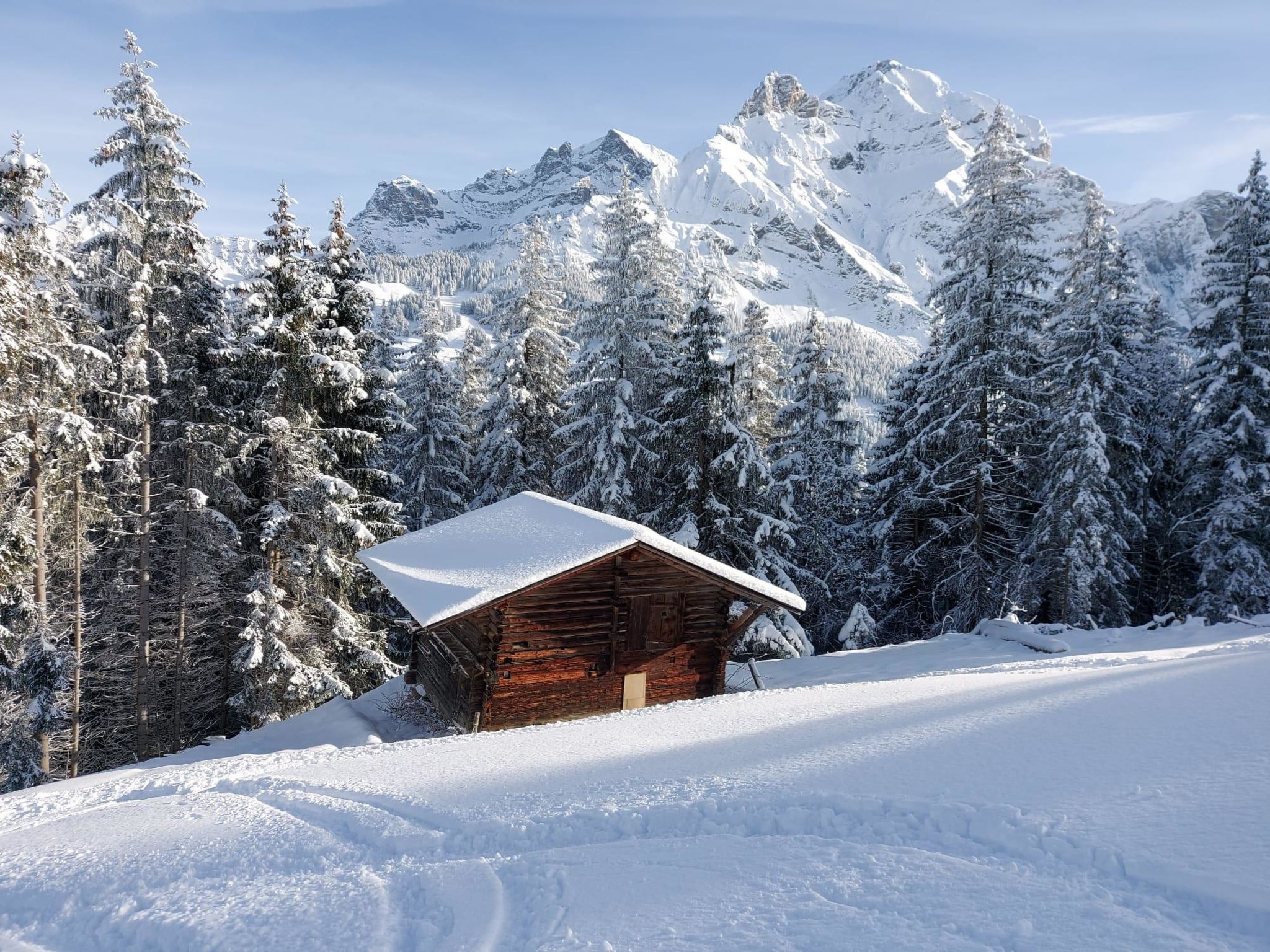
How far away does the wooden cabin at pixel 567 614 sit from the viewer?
1545 cm

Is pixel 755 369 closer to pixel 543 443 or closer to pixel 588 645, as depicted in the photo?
pixel 543 443

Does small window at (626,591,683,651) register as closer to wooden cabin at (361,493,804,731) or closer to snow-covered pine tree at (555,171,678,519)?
wooden cabin at (361,493,804,731)

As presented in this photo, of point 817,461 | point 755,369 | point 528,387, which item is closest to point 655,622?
point 817,461

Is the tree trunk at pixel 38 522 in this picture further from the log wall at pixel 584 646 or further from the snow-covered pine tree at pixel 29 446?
the log wall at pixel 584 646

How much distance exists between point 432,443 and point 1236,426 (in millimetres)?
29859

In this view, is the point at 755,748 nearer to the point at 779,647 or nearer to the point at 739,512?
the point at 779,647

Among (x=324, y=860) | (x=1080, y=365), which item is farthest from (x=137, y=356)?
(x=1080, y=365)

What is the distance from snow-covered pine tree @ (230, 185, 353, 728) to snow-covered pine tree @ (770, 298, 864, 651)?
1629 cm

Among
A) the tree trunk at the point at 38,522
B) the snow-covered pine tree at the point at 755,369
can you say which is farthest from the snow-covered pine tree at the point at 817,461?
the tree trunk at the point at 38,522

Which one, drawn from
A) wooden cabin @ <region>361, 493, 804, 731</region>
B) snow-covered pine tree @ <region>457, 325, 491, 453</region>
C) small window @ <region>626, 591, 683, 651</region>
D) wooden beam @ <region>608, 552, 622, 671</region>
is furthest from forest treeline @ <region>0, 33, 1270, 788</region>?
snow-covered pine tree @ <region>457, 325, 491, 453</region>

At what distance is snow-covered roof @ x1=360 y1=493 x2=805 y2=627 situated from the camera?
14703mm

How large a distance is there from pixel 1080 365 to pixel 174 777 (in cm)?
2700

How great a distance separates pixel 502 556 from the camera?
16.5 meters

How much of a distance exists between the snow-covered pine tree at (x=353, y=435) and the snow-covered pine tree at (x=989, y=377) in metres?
18.4
